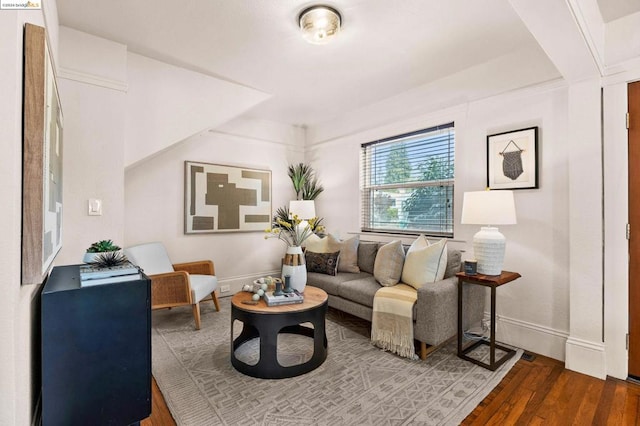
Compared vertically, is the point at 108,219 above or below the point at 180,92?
below

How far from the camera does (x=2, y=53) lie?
0.86 m

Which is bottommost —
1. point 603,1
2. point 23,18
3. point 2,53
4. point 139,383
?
point 139,383

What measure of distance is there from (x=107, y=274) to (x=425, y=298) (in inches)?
80.1

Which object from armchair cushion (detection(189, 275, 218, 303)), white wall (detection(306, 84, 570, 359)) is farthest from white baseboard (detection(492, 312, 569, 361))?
armchair cushion (detection(189, 275, 218, 303))

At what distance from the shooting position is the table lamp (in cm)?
235

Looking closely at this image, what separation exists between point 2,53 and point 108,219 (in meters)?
1.86

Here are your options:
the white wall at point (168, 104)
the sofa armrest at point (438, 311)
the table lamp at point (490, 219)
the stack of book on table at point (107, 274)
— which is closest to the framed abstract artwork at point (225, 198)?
the white wall at point (168, 104)

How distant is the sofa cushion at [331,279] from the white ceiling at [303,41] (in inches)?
82.4

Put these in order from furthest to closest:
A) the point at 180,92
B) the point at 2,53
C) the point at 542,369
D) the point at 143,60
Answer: the point at 180,92 → the point at 143,60 → the point at 542,369 → the point at 2,53

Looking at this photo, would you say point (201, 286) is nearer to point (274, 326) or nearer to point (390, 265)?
point (274, 326)

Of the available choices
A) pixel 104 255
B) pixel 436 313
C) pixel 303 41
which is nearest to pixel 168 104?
pixel 303 41

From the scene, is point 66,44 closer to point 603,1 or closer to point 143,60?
point 143,60

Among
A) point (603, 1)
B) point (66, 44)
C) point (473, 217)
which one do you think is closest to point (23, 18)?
point (66, 44)

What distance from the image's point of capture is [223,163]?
4.21 meters
